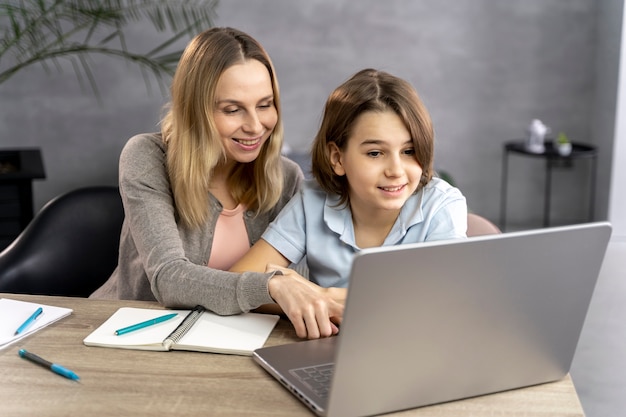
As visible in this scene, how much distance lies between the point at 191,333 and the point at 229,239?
559 millimetres

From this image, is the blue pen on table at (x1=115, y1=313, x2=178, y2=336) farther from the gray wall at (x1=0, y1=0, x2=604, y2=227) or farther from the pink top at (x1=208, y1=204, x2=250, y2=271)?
the gray wall at (x1=0, y1=0, x2=604, y2=227)

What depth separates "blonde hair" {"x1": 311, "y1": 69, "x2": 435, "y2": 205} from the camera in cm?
159

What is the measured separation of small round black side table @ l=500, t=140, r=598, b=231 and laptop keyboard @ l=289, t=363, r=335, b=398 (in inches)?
137

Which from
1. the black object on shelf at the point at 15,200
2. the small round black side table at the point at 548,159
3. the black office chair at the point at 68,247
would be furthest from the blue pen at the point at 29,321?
the small round black side table at the point at 548,159

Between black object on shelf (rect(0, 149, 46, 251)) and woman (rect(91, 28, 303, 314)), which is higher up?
woman (rect(91, 28, 303, 314))

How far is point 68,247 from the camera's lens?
222cm

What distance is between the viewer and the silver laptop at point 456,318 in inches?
40.0

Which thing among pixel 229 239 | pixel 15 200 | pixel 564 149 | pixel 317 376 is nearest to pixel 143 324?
pixel 317 376

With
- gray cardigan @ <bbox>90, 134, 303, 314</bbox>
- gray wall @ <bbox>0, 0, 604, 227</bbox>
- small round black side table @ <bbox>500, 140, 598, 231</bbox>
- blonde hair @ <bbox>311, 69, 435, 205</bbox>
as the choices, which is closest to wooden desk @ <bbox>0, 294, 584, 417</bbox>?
gray cardigan @ <bbox>90, 134, 303, 314</bbox>

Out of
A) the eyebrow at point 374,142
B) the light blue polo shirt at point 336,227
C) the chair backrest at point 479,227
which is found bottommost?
the chair backrest at point 479,227

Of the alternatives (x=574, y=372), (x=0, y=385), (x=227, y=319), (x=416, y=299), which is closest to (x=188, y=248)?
(x=227, y=319)

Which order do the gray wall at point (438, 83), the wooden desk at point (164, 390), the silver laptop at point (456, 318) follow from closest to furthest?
the silver laptop at point (456, 318), the wooden desk at point (164, 390), the gray wall at point (438, 83)

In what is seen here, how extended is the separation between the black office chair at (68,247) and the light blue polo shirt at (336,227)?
66 cm

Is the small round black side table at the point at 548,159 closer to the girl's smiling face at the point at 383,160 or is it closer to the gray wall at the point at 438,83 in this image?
the gray wall at the point at 438,83
